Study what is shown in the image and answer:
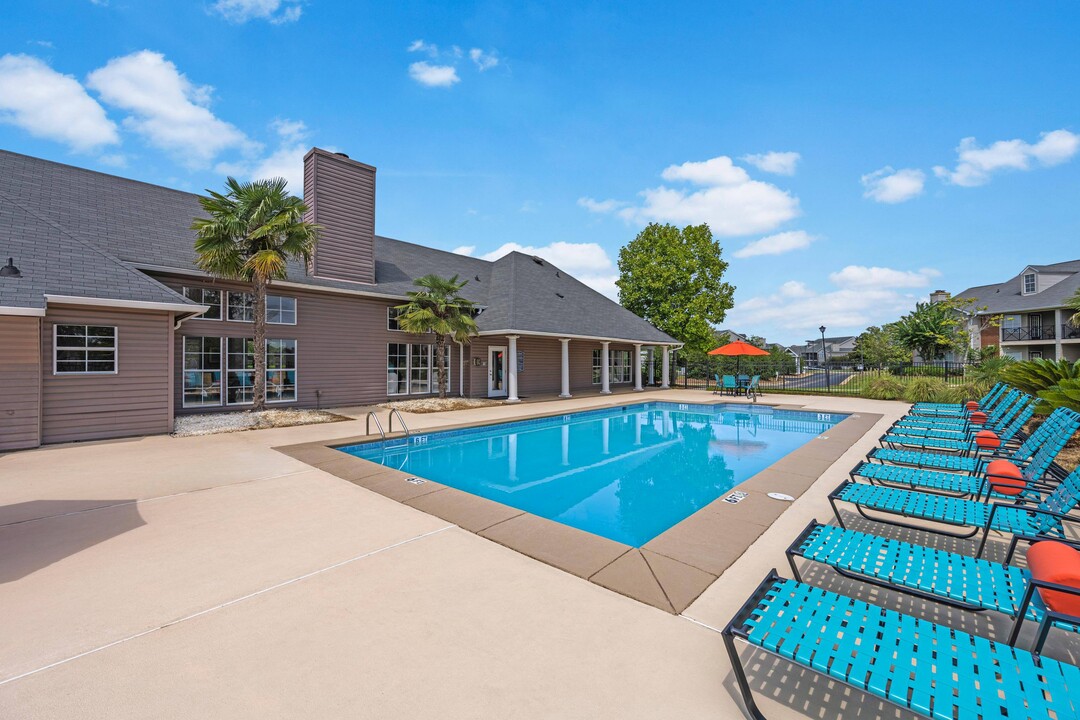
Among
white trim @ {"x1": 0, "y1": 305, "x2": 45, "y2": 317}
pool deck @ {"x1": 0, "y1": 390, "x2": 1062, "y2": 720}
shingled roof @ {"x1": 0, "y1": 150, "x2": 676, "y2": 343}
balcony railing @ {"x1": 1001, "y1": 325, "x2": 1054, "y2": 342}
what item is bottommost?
pool deck @ {"x1": 0, "y1": 390, "x2": 1062, "y2": 720}

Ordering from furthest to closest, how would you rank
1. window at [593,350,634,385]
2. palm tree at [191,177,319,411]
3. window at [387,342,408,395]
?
1. window at [593,350,634,385]
2. window at [387,342,408,395]
3. palm tree at [191,177,319,411]

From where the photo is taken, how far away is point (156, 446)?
27.3ft

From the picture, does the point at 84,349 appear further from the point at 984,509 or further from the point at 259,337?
the point at 984,509

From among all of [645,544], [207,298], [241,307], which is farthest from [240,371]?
[645,544]

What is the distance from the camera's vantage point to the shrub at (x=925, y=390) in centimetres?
1472

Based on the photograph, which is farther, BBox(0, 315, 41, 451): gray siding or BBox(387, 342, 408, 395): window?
BBox(387, 342, 408, 395): window

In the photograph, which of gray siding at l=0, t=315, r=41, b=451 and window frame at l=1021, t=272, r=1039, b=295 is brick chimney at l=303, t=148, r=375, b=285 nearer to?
gray siding at l=0, t=315, r=41, b=451

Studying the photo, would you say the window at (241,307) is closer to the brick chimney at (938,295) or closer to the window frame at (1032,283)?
the window frame at (1032,283)

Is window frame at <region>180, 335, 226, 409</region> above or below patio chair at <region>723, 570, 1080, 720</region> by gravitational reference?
above

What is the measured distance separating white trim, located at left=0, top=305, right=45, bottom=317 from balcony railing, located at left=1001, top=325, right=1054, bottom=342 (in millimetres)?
40672

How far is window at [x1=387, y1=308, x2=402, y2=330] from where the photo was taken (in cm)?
1547

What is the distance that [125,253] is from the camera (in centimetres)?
1064

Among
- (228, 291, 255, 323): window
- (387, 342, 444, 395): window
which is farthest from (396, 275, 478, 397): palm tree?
(228, 291, 255, 323): window

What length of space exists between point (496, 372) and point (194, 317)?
33.7 ft
